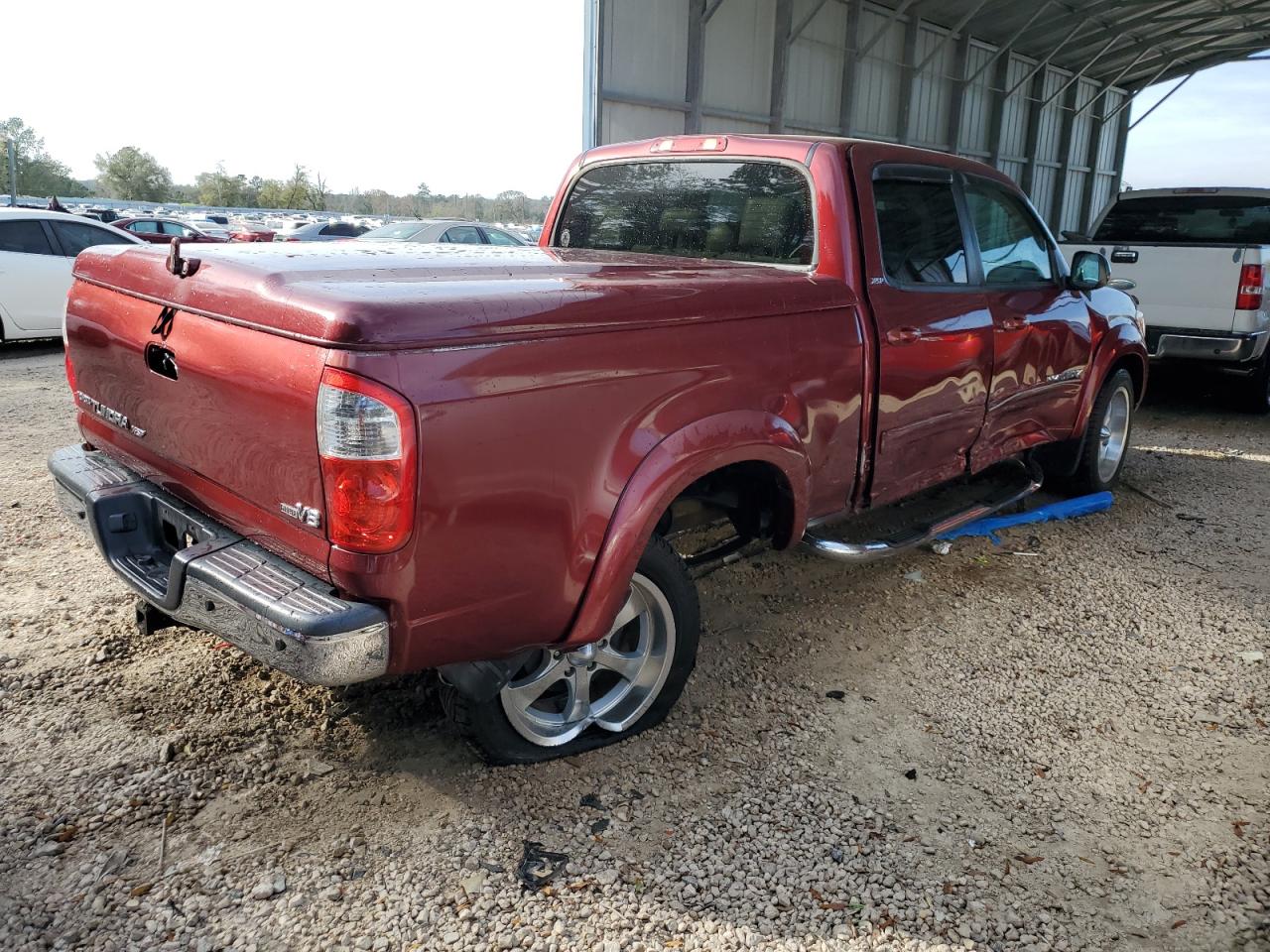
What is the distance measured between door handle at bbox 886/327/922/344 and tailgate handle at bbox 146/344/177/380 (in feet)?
7.85

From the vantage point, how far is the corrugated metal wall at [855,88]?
→ 1427 cm

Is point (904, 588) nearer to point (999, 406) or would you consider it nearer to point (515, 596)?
point (999, 406)

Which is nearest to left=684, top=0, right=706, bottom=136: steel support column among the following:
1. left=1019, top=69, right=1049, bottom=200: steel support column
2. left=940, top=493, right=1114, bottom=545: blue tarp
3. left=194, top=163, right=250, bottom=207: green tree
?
left=940, top=493, right=1114, bottom=545: blue tarp

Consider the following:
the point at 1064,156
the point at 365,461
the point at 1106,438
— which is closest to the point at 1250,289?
the point at 1106,438

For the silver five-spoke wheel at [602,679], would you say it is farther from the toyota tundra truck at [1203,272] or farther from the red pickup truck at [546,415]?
the toyota tundra truck at [1203,272]

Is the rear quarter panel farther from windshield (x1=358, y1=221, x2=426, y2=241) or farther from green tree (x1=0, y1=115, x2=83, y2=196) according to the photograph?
green tree (x1=0, y1=115, x2=83, y2=196)

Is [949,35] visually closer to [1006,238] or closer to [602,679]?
[1006,238]

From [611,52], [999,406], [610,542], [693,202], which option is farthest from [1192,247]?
[611,52]

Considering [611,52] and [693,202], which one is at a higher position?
[611,52]

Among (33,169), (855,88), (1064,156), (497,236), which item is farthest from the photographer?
(33,169)

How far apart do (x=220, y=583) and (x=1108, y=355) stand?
15.6 feet

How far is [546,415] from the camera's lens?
92.6 inches

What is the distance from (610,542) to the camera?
2557 mm

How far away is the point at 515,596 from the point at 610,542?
0.30m
